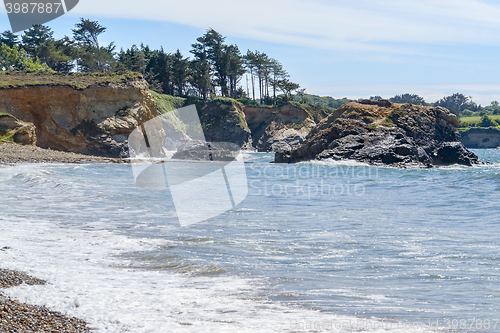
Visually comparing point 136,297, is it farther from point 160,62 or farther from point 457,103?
point 457,103

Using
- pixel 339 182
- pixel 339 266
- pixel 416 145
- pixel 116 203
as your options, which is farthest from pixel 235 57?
pixel 339 266

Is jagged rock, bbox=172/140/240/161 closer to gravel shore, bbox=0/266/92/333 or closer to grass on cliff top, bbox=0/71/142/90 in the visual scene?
grass on cliff top, bbox=0/71/142/90

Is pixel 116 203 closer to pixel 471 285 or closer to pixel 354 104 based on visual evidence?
pixel 471 285

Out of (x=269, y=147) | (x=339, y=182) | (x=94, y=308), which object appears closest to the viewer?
(x=94, y=308)

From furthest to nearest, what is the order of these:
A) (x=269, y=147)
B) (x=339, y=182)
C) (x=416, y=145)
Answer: (x=269, y=147) → (x=416, y=145) → (x=339, y=182)

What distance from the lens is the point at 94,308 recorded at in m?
3.89

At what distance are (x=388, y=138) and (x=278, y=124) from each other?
3814cm

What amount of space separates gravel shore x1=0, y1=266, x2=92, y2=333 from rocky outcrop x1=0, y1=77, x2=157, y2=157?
103 feet

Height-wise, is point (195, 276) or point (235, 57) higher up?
point (235, 57)

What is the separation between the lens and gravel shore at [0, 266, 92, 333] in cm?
322

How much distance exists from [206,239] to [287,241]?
1.34 meters

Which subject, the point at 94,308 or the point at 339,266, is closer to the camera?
the point at 94,308

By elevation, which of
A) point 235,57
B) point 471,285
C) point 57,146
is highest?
point 235,57

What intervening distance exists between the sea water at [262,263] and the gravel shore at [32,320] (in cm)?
12
